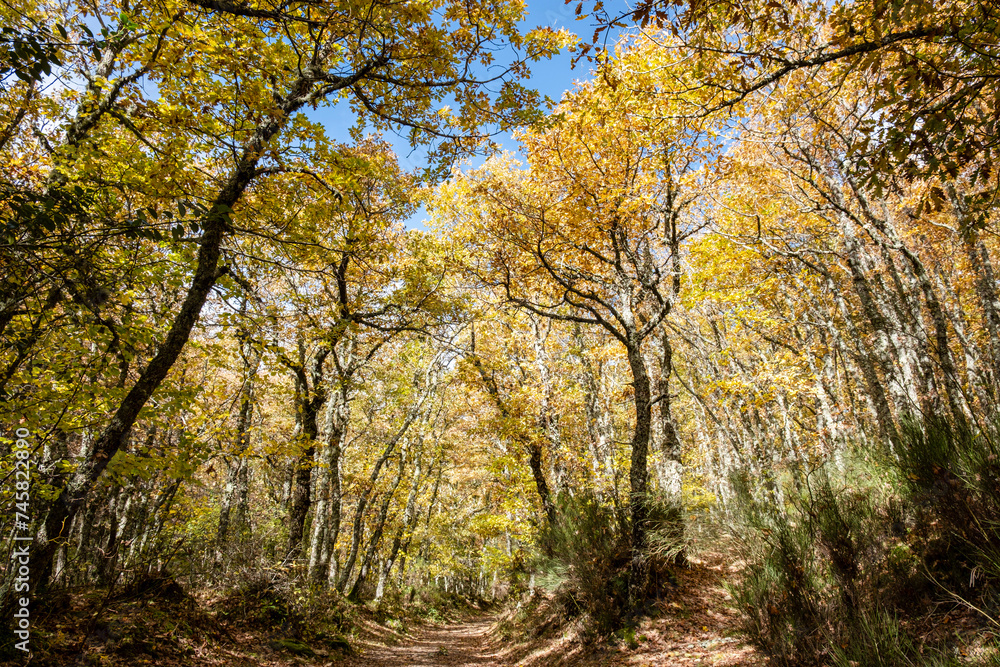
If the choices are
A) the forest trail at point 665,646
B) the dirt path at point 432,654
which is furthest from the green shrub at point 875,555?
the dirt path at point 432,654

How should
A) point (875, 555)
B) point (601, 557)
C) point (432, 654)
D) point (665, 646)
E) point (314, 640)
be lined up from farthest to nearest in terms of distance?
point (432, 654), point (314, 640), point (601, 557), point (665, 646), point (875, 555)

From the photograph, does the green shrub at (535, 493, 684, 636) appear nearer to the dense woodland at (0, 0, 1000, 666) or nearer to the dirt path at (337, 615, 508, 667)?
the dense woodland at (0, 0, 1000, 666)

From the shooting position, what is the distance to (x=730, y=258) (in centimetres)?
930

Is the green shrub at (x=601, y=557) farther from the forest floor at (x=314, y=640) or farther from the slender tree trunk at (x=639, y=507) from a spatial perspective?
the forest floor at (x=314, y=640)

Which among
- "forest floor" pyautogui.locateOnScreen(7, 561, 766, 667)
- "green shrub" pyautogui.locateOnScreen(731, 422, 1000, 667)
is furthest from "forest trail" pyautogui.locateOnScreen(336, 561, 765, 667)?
"green shrub" pyautogui.locateOnScreen(731, 422, 1000, 667)

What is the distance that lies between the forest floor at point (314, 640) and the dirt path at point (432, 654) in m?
0.07

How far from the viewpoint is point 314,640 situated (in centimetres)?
799

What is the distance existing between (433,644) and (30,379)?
11.9 m

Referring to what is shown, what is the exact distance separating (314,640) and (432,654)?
3765 mm

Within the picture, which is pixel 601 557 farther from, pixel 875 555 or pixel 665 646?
pixel 875 555

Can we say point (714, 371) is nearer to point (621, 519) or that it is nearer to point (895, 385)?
point (895, 385)

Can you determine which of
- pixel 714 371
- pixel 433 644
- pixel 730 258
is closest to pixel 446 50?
pixel 730 258

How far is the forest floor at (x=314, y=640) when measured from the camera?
14.9 ft

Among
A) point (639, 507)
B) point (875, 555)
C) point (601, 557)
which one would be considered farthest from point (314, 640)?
point (875, 555)
